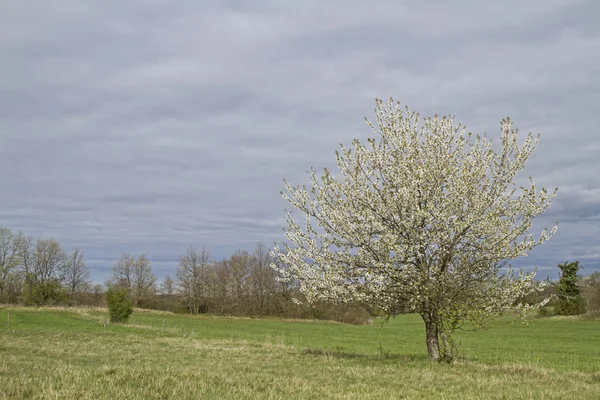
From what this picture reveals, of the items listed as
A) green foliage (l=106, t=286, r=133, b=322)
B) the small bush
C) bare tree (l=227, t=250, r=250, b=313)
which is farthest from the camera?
bare tree (l=227, t=250, r=250, b=313)

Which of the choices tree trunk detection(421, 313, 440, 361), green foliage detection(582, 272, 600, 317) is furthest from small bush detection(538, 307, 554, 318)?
tree trunk detection(421, 313, 440, 361)

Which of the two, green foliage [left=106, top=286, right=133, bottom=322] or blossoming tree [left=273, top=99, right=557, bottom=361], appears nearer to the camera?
blossoming tree [left=273, top=99, right=557, bottom=361]

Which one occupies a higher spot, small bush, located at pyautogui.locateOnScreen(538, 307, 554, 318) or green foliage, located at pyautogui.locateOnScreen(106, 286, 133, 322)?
green foliage, located at pyautogui.locateOnScreen(106, 286, 133, 322)

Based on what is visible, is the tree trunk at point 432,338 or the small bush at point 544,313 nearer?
the tree trunk at point 432,338

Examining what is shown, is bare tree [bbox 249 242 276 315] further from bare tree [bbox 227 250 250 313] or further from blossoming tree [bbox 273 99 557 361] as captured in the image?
blossoming tree [bbox 273 99 557 361]

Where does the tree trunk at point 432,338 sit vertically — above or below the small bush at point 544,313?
above

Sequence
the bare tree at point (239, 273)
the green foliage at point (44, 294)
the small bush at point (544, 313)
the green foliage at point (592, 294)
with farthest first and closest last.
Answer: the bare tree at point (239, 273) → the green foliage at point (44, 294) → the small bush at point (544, 313) → the green foliage at point (592, 294)

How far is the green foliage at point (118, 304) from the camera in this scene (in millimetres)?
51094

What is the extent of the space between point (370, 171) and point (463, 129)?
13.2 feet

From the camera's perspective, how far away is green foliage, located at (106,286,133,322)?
168ft

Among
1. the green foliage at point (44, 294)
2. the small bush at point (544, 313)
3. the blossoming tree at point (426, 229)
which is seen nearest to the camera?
the blossoming tree at point (426, 229)

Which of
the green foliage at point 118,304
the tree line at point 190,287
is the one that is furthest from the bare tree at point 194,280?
the green foliage at point 118,304

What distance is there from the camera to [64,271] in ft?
360

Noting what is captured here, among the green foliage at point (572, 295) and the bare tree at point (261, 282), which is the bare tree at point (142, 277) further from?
the green foliage at point (572, 295)
